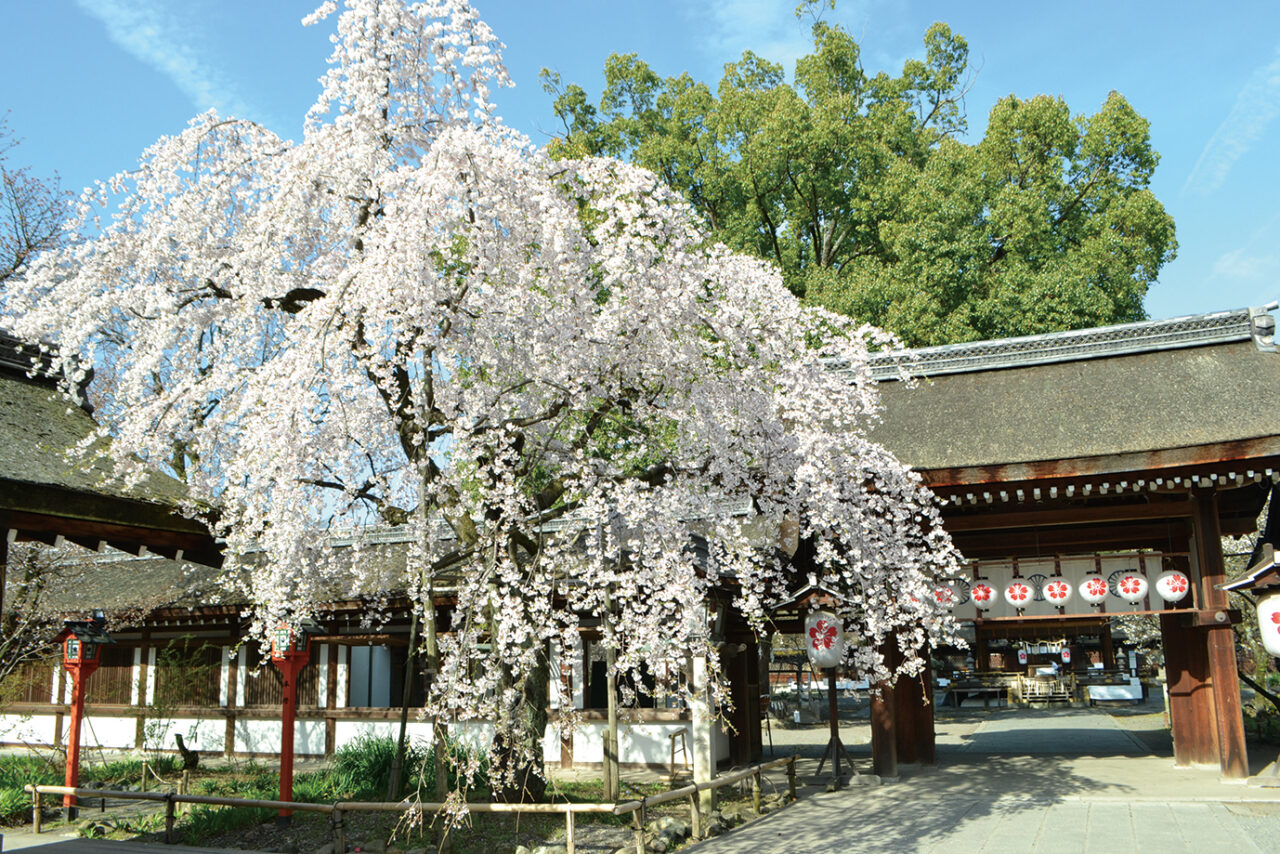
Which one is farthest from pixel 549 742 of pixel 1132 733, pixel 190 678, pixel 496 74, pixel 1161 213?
pixel 1161 213

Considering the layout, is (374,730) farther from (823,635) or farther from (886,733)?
(886,733)

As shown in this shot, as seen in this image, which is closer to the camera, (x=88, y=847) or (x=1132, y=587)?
(x=88, y=847)

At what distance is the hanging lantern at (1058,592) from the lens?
491 inches

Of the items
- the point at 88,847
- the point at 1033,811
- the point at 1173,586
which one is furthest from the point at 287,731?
the point at 1173,586

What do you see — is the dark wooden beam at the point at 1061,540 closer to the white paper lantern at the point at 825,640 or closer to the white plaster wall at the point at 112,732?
the white paper lantern at the point at 825,640

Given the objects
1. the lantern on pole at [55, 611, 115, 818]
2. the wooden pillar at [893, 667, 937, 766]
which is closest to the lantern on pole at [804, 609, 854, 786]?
the wooden pillar at [893, 667, 937, 766]

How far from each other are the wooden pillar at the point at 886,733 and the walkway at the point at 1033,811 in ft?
1.27

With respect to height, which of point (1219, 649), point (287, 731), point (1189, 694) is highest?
point (1219, 649)

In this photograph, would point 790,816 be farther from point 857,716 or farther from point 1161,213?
point 1161,213

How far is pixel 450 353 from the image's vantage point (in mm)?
9055

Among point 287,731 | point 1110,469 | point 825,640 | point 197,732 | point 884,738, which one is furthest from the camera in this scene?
point 197,732

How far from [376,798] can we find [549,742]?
3866 mm

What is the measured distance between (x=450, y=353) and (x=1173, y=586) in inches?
389

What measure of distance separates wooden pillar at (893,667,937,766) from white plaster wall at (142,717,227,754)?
40.9 feet
